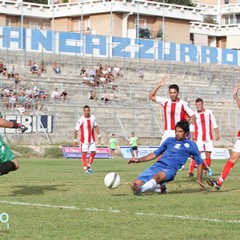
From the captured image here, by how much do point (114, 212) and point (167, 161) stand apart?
333 cm

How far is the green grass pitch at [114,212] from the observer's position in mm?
11258

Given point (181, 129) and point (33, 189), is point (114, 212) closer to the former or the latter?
point (181, 129)

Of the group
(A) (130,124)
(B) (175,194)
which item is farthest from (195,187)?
(A) (130,124)

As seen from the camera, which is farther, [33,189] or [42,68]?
[42,68]

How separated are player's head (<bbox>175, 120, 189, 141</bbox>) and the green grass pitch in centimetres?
116

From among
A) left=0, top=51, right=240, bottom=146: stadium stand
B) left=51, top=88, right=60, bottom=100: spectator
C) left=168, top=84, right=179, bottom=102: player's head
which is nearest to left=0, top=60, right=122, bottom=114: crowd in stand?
left=51, top=88, right=60, bottom=100: spectator

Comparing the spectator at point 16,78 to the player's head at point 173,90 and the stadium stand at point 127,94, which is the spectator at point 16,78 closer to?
the stadium stand at point 127,94

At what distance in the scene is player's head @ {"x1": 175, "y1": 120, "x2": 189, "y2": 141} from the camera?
53.9ft

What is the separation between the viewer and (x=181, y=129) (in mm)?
16453

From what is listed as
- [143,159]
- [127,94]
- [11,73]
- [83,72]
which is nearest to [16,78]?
[11,73]

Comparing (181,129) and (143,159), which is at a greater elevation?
(181,129)

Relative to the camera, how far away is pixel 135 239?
35.2 ft

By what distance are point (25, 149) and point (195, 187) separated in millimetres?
23188

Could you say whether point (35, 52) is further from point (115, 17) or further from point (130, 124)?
point (115, 17)
